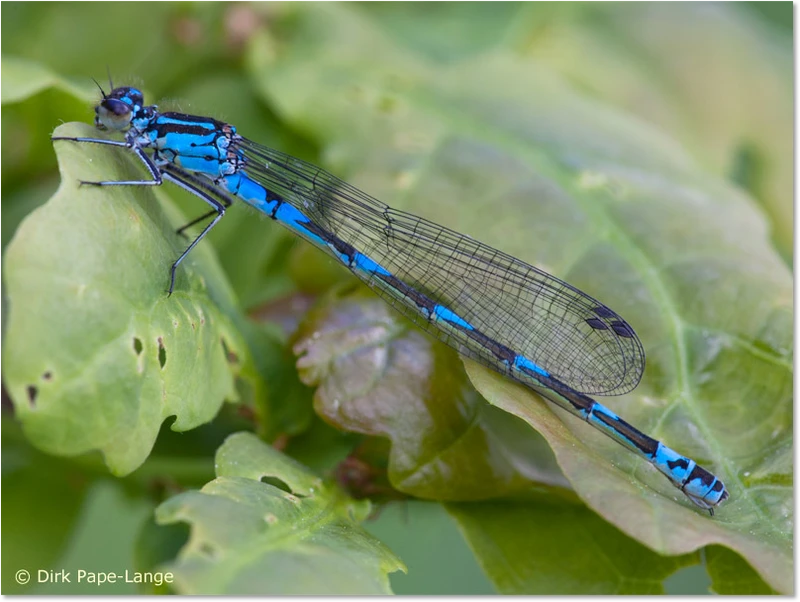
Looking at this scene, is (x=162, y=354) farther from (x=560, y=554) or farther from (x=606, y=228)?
(x=606, y=228)

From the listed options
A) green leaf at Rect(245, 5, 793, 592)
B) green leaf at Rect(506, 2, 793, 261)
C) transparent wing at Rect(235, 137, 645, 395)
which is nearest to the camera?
green leaf at Rect(245, 5, 793, 592)

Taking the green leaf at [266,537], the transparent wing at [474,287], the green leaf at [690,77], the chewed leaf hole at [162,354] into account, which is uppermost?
the green leaf at [690,77]

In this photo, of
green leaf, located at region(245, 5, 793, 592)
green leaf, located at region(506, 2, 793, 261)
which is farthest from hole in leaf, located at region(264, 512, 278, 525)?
green leaf, located at region(506, 2, 793, 261)

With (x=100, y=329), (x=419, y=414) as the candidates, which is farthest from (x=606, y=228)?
(x=100, y=329)

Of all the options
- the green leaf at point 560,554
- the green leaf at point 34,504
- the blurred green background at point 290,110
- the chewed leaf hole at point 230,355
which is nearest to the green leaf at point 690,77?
the blurred green background at point 290,110

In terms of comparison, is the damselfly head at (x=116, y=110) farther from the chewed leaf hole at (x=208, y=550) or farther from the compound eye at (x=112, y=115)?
the chewed leaf hole at (x=208, y=550)

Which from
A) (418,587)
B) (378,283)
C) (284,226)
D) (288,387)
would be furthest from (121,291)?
(418,587)

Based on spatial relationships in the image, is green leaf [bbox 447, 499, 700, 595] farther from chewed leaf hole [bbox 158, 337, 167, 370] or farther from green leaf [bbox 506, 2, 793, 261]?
green leaf [bbox 506, 2, 793, 261]
